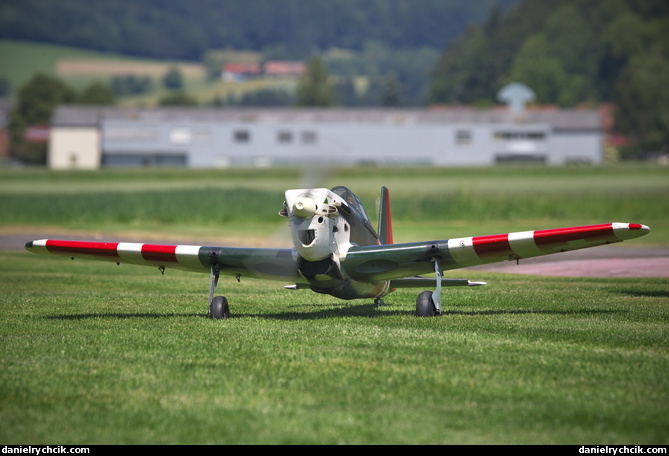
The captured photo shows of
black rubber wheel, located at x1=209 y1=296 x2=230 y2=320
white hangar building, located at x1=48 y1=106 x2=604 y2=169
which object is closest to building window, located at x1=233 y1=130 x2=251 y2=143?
white hangar building, located at x1=48 y1=106 x2=604 y2=169

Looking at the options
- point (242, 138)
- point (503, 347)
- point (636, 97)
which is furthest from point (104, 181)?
point (636, 97)

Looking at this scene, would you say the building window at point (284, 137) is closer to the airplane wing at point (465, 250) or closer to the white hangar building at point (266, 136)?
the white hangar building at point (266, 136)

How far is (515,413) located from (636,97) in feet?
571

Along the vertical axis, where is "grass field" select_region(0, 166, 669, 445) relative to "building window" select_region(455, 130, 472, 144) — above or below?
below

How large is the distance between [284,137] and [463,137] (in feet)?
75.7

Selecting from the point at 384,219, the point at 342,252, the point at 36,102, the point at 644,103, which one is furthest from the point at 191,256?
the point at 644,103

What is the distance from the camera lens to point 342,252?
15172mm

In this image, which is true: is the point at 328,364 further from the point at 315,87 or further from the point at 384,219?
the point at 315,87

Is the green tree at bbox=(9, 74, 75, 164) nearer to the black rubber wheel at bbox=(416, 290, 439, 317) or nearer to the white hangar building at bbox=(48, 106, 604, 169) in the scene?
the white hangar building at bbox=(48, 106, 604, 169)

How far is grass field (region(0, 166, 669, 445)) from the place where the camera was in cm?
873

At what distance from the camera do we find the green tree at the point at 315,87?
186 metres

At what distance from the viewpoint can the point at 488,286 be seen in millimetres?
21312

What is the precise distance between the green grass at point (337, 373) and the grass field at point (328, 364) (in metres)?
0.03

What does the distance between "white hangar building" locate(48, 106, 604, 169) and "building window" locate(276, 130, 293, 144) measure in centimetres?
13
